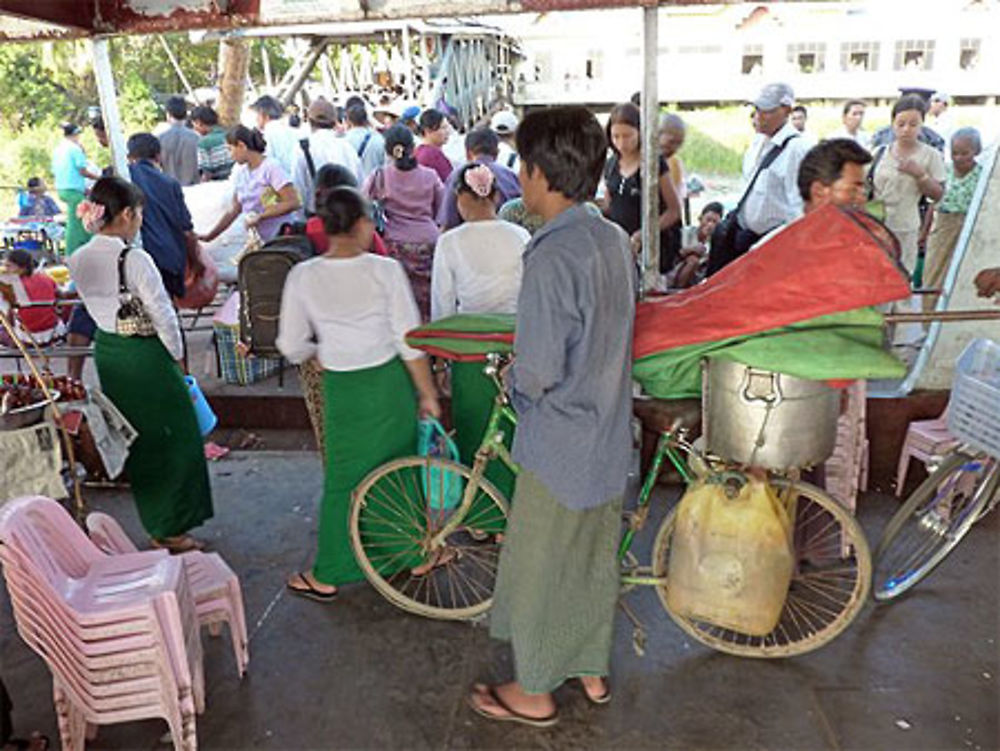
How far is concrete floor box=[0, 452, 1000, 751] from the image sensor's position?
2.75 meters

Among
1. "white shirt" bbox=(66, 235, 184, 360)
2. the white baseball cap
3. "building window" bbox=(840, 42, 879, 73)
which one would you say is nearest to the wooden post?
the white baseball cap

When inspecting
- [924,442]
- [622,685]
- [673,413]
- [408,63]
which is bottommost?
[622,685]

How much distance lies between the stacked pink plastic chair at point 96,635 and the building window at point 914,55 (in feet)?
90.2

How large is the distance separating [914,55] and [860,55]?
5.03ft

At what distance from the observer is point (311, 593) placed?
3592mm

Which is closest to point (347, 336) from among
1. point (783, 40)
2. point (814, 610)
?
point (814, 610)

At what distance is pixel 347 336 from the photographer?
3215mm

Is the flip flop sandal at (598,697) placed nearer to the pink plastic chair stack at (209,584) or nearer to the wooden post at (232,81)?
the pink plastic chair stack at (209,584)

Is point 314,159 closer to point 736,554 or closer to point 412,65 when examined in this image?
point 736,554

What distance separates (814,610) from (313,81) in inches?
646

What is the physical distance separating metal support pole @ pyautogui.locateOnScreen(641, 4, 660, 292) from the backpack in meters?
1.93

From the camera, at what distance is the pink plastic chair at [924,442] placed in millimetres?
3935

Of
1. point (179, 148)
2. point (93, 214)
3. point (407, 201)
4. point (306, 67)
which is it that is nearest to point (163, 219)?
point (407, 201)

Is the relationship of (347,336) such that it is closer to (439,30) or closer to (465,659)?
(465,659)
